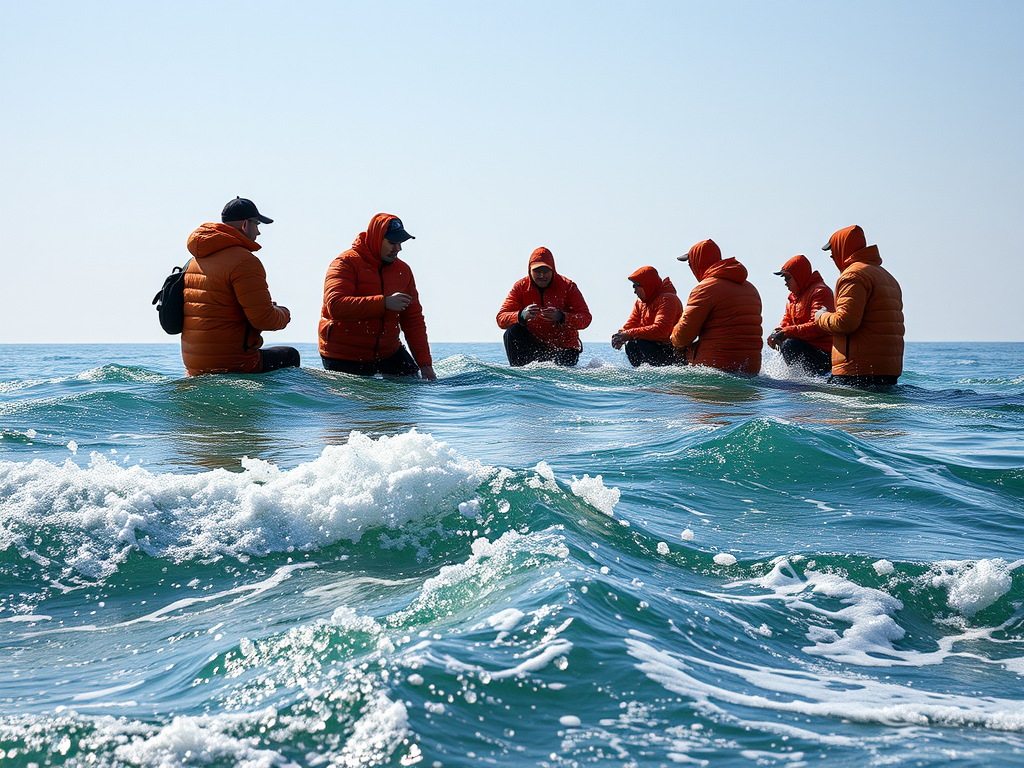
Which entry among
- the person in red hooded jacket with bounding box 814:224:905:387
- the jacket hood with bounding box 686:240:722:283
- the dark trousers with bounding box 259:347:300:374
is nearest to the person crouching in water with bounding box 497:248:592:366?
the jacket hood with bounding box 686:240:722:283

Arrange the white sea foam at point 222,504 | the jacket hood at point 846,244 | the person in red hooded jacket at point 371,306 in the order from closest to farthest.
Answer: the white sea foam at point 222,504 → the person in red hooded jacket at point 371,306 → the jacket hood at point 846,244

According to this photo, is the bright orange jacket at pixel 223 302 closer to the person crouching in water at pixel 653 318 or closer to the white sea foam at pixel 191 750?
the person crouching in water at pixel 653 318

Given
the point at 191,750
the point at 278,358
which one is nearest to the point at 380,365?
the point at 278,358

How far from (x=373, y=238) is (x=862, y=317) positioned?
5.62m

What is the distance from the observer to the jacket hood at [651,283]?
13711mm

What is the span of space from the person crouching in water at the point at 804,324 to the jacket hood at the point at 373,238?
585 cm

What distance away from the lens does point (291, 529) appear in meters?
4.04

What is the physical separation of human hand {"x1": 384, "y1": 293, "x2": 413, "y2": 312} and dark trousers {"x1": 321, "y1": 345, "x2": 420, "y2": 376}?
991 mm

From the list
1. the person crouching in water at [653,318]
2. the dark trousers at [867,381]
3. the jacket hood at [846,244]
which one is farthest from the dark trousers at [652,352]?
the jacket hood at [846,244]

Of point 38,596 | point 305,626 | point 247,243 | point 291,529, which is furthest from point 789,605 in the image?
point 247,243

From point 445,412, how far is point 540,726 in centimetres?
676

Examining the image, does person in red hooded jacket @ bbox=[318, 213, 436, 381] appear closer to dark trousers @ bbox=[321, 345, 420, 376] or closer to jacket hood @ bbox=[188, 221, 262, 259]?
dark trousers @ bbox=[321, 345, 420, 376]

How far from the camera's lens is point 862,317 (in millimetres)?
10547

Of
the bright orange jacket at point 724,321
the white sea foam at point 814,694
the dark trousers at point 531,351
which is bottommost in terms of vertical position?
the white sea foam at point 814,694
